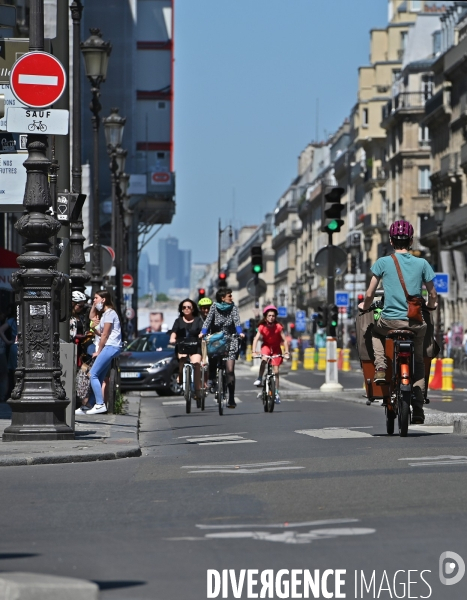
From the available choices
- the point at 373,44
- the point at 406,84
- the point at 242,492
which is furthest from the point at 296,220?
the point at 242,492

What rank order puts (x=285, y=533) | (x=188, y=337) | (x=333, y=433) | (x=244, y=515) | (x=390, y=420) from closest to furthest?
(x=285, y=533)
(x=244, y=515)
(x=390, y=420)
(x=333, y=433)
(x=188, y=337)

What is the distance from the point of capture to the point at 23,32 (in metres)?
42.1

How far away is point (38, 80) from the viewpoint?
14.6m

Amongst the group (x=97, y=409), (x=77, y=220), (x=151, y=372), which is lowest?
(x=151, y=372)

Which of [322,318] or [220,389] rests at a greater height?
[322,318]

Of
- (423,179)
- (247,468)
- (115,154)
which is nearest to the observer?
(247,468)

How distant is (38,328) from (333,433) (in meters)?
3.18

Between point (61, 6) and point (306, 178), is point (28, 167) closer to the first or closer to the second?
point (61, 6)

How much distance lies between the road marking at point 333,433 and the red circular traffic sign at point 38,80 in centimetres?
412

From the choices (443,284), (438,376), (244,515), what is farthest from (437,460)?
(443,284)

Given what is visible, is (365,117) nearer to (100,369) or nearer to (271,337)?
(271,337)

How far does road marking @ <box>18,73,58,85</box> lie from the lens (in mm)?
14508

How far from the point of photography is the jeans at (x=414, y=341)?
1408 centimetres

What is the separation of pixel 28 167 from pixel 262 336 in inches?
383
